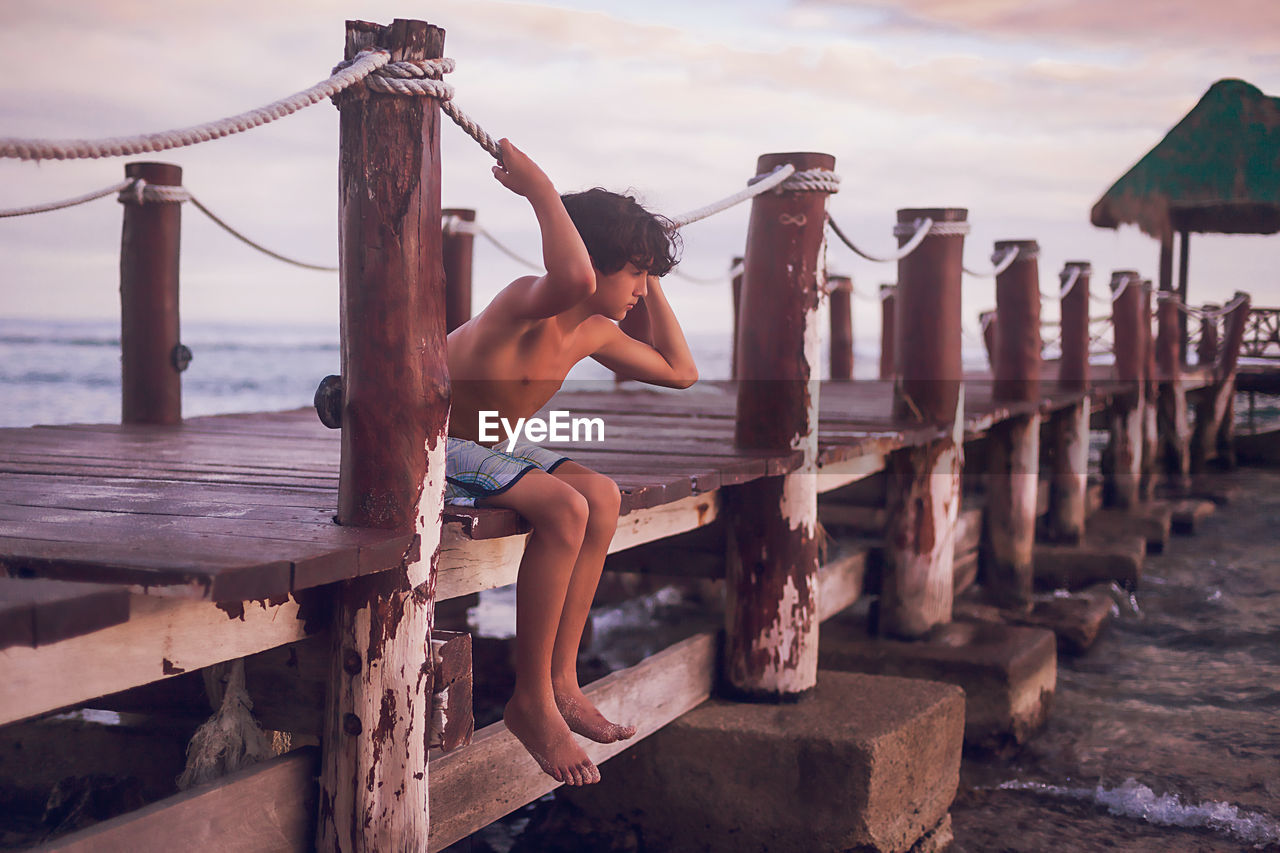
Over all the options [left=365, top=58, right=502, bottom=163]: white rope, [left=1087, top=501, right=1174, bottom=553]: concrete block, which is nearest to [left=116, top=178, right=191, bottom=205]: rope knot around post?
[left=365, top=58, right=502, bottom=163]: white rope

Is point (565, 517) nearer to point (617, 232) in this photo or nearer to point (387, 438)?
point (387, 438)

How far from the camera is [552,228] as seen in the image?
87.7 inches

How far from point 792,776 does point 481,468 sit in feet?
4.92

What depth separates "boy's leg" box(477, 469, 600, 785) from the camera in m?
2.42

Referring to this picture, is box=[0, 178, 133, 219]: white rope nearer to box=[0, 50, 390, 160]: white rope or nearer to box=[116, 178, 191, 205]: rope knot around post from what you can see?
box=[116, 178, 191, 205]: rope knot around post

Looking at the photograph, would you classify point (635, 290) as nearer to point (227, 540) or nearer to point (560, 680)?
point (560, 680)

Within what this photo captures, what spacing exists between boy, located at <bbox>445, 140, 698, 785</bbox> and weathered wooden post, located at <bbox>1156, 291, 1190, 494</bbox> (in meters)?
10.2

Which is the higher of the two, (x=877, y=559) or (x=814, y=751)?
(x=877, y=559)

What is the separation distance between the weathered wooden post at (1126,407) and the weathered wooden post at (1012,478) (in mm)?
3128

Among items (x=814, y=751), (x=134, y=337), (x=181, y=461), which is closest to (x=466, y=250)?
(x=134, y=337)

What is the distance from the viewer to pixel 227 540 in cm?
200

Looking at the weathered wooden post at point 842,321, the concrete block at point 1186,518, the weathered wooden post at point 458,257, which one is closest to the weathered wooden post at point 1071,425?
the concrete block at point 1186,518

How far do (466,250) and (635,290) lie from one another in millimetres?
3740

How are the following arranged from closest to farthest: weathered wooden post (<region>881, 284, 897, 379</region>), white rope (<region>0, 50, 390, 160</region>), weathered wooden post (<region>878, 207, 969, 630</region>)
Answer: white rope (<region>0, 50, 390, 160</region>)
weathered wooden post (<region>878, 207, 969, 630</region>)
weathered wooden post (<region>881, 284, 897, 379</region>)
